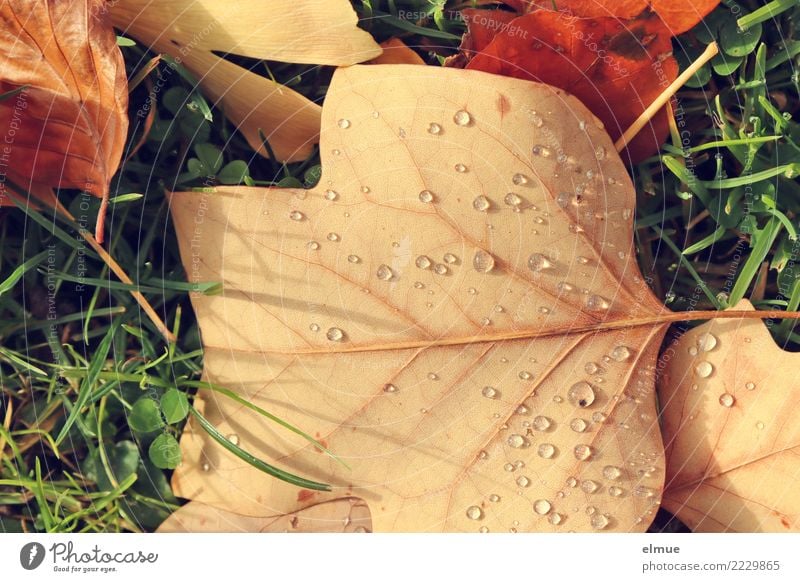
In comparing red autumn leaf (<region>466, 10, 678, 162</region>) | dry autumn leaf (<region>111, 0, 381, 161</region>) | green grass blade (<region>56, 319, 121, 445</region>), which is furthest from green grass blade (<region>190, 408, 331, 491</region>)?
red autumn leaf (<region>466, 10, 678, 162</region>)

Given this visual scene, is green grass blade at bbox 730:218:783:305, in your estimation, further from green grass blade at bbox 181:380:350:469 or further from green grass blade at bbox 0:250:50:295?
green grass blade at bbox 0:250:50:295

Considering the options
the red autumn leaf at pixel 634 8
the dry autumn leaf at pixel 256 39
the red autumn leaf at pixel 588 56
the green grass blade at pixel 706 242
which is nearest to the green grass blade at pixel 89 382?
the dry autumn leaf at pixel 256 39

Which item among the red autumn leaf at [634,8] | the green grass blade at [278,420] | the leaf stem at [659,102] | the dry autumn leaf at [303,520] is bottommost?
the dry autumn leaf at [303,520]

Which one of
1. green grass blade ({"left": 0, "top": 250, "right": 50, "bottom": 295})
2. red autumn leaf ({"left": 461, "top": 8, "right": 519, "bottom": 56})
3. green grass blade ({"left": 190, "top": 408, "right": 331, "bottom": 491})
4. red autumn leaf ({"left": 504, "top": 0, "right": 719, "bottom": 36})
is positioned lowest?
green grass blade ({"left": 190, "top": 408, "right": 331, "bottom": 491})

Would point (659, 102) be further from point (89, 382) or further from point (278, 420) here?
point (89, 382)

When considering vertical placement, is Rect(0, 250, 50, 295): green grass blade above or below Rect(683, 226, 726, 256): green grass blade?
below

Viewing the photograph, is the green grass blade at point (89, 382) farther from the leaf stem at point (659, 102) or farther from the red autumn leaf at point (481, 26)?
the leaf stem at point (659, 102)
